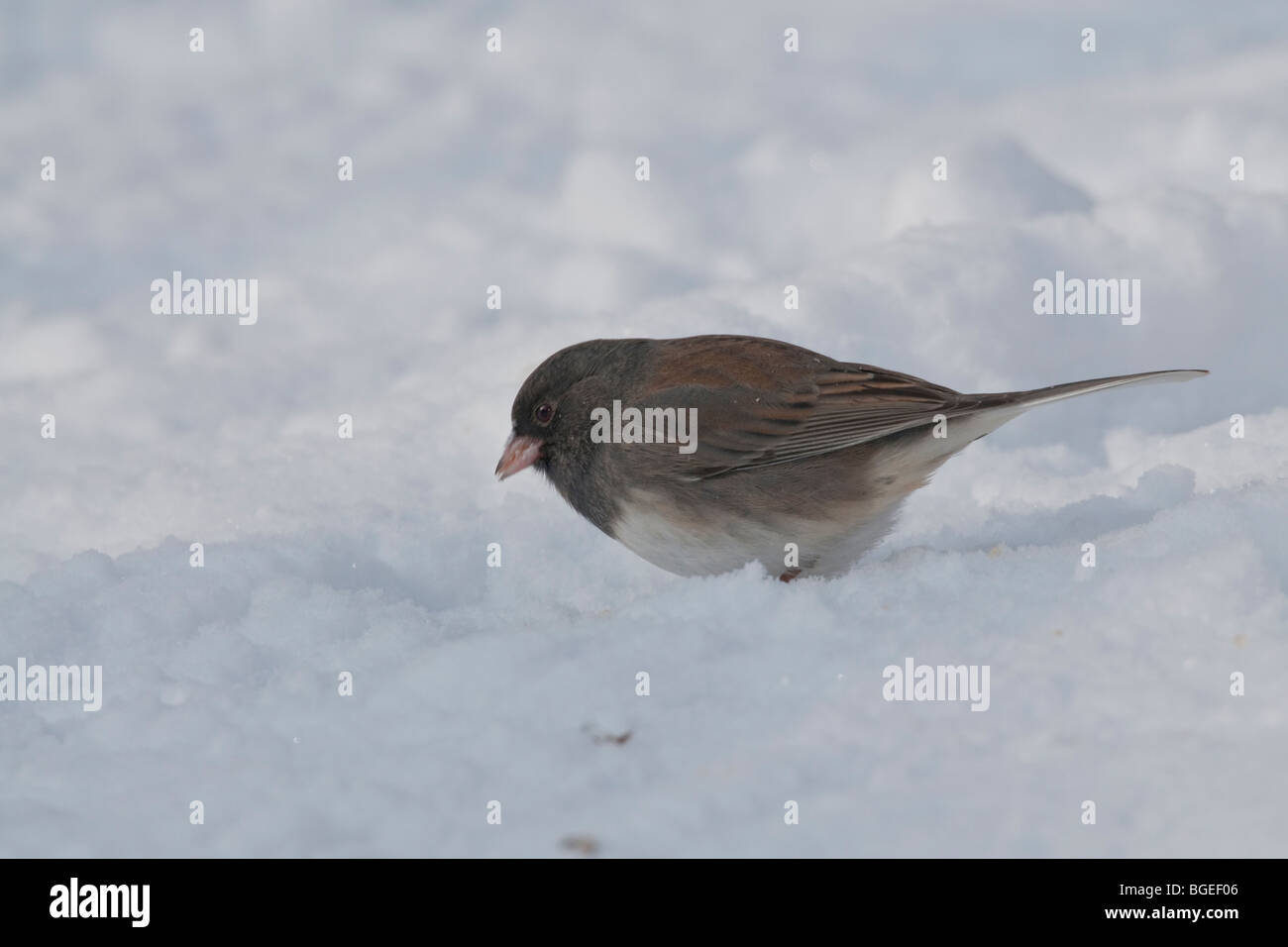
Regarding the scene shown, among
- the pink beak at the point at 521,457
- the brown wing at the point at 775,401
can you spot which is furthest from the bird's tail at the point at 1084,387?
the pink beak at the point at 521,457

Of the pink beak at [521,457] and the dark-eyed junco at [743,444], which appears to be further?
the pink beak at [521,457]

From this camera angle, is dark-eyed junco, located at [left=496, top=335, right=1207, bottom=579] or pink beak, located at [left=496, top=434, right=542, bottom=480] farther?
pink beak, located at [left=496, top=434, right=542, bottom=480]

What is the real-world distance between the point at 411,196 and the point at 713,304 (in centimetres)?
473

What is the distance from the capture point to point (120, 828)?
2.29 meters

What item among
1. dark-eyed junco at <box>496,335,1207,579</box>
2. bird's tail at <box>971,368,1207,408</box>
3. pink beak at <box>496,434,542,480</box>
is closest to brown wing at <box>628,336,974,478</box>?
dark-eyed junco at <box>496,335,1207,579</box>

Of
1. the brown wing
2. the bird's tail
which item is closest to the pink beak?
the brown wing

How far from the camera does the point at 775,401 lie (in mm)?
3393

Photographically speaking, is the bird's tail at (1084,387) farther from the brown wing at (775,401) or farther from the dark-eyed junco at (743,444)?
the brown wing at (775,401)

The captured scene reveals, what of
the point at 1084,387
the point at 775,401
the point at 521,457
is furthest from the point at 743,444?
the point at 1084,387

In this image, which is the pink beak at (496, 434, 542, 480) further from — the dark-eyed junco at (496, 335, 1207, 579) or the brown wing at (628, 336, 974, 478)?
the brown wing at (628, 336, 974, 478)

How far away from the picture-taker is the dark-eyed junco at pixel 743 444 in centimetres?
323

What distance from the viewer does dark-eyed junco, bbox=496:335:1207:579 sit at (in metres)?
3.23

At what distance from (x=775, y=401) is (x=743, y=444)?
19 cm
